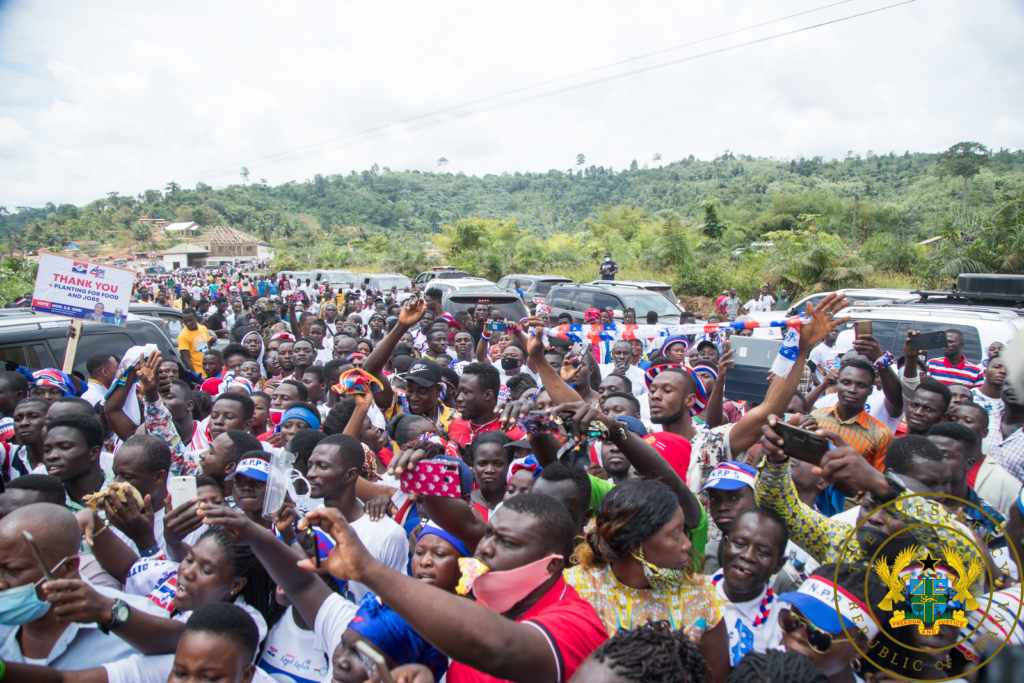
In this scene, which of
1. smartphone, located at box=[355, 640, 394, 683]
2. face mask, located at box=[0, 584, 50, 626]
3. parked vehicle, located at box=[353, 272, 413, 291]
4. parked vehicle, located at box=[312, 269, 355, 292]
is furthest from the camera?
parked vehicle, located at box=[312, 269, 355, 292]

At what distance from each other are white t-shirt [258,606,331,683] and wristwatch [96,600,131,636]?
549 mm

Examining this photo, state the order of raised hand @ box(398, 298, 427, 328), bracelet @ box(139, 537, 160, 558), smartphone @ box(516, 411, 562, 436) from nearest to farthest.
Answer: bracelet @ box(139, 537, 160, 558)
smartphone @ box(516, 411, 562, 436)
raised hand @ box(398, 298, 427, 328)

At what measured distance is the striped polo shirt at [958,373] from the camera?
5375mm

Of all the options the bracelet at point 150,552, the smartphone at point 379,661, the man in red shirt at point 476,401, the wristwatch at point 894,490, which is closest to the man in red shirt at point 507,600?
the smartphone at point 379,661

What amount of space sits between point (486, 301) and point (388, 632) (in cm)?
914

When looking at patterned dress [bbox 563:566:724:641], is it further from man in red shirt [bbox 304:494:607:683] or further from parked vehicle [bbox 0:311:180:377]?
parked vehicle [bbox 0:311:180:377]

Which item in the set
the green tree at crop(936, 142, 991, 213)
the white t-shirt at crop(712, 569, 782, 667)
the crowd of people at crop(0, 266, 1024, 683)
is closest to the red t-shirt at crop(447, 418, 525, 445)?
the crowd of people at crop(0, 266, 1024, 683)

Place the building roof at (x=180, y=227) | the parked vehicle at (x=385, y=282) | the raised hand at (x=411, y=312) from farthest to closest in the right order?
the building roof at (x=180, y=227) < the parked vehicle at (x=385, y=282) < the raised hand at (x=411, y=312)

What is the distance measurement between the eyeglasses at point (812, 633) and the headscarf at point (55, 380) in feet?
18.1

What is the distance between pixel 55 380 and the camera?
4910mm

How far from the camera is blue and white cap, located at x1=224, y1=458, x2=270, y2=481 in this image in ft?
9.25

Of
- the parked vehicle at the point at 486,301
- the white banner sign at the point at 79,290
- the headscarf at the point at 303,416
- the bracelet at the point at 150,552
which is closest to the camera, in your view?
the bracelet at the point at 150,552

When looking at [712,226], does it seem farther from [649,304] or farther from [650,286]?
[649,304]

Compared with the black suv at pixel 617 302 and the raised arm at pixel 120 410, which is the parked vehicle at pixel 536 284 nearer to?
the black suv at pixel 617 302
